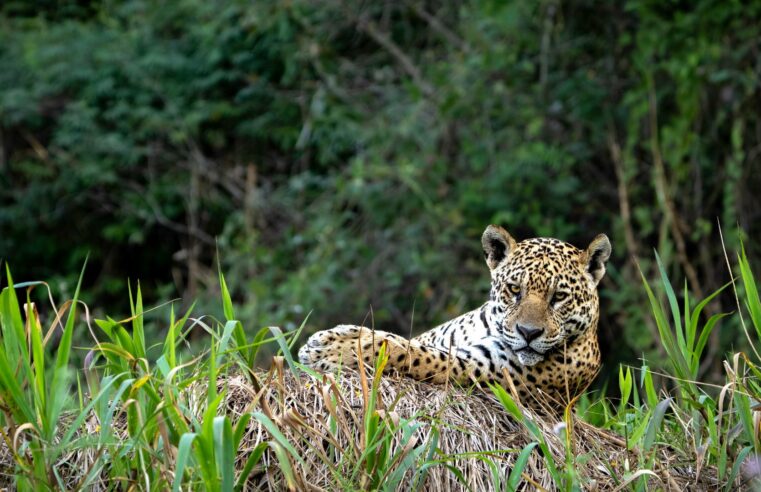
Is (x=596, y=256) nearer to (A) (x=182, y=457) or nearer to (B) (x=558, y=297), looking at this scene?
(B) (x=558, y=297)

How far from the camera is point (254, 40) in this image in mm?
13477

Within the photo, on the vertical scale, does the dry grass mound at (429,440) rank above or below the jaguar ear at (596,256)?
below

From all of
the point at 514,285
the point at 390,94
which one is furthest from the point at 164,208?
the point at 514,285

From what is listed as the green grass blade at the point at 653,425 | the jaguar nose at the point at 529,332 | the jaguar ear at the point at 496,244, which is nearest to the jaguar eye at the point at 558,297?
the jaguar nose at the point at 529,332

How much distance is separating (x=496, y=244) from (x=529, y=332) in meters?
0.63

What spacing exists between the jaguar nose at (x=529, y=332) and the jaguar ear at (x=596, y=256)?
530 mm

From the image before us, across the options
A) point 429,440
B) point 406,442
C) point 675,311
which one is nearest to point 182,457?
point 406,442

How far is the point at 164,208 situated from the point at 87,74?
69.7 inches

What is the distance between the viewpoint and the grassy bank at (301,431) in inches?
146

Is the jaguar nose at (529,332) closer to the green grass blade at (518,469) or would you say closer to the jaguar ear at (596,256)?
the jaguar ear at (596,256)

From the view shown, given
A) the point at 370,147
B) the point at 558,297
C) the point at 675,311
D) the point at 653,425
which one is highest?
the point at 675,311

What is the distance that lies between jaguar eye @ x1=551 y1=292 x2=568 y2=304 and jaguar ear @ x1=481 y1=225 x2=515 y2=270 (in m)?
0.38

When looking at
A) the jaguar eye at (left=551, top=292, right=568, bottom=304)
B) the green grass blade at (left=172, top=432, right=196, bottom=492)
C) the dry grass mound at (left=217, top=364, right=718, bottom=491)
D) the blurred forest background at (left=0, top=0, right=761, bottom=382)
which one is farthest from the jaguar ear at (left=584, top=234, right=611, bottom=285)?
the blurred forest background at (left=0, top=0, right=761, bottom=382)

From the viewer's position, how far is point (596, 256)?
5000mm
